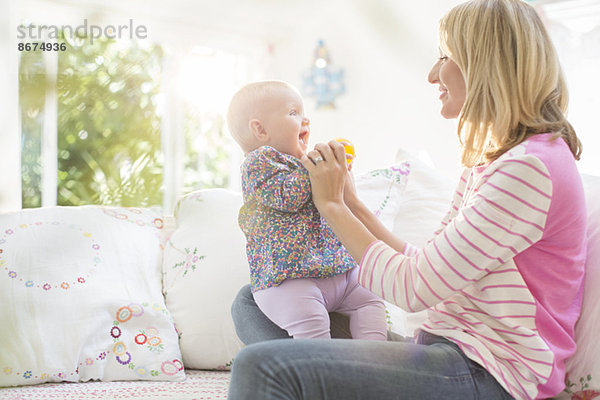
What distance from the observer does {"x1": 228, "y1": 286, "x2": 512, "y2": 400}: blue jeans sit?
3.00 feet

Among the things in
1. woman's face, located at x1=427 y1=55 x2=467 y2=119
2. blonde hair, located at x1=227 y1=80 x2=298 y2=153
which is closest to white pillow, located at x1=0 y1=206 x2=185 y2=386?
blonde hair, located at x1=227 y1=80 x2=298 y2=153

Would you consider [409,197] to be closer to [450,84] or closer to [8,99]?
[450,84]

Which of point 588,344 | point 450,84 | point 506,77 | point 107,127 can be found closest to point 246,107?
point 450,84

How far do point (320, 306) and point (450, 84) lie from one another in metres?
0.50

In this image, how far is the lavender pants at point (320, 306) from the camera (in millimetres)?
1191

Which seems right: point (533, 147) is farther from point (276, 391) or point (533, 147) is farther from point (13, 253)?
point (13, 253)

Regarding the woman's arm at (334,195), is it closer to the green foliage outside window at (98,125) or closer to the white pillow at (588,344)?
the white pillow at (588,344)

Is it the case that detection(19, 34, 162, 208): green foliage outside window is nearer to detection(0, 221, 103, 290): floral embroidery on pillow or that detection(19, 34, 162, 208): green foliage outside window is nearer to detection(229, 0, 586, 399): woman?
detection(229, 0, 586, 399): woman

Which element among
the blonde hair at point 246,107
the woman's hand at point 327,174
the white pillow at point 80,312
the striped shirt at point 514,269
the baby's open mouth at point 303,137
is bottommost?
the white pillow at point 80,312

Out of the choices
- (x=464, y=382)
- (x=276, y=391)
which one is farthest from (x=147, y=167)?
(x=464, y=382)

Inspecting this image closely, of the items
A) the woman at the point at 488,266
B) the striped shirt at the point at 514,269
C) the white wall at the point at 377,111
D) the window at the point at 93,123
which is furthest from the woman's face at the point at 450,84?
the white wall at the point at 377,111

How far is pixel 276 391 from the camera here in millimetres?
905

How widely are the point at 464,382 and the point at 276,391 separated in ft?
1.00

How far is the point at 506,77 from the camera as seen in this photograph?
1079 millimetres
